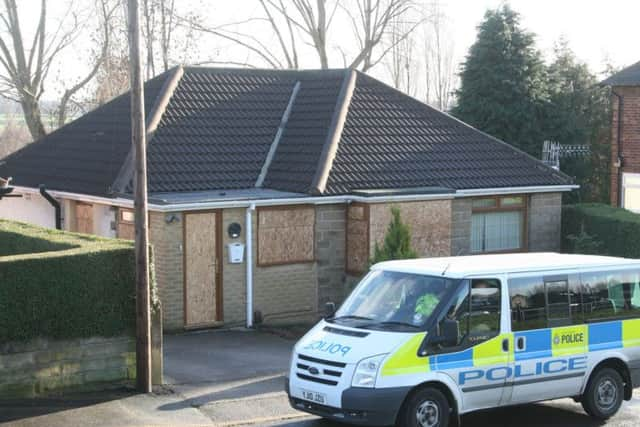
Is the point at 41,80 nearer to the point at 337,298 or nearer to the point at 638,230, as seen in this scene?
the point at 337,298

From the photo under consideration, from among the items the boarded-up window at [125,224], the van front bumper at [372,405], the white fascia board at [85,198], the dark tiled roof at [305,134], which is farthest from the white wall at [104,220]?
the van front bumper at [372,405]

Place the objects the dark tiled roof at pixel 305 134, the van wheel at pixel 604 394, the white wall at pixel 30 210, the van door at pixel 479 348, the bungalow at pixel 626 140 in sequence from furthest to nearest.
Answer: the bungalow at pixel 626 140 < the white wall at pixel 30 210 < the dark tiled roof at pixel 305 134 < the van wheel at pixel 604 394 < the van door at pixel 479 348

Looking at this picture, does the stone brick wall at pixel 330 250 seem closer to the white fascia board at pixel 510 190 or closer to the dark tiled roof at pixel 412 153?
the dark tiled roof at pixel 412 153


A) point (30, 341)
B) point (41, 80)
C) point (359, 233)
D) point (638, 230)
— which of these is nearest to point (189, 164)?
point (359, 233)

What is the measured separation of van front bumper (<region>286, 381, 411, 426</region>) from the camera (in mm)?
11180

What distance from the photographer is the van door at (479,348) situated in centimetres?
1177

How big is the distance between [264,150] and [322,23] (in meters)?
21.1

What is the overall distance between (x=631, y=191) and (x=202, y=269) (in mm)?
16041

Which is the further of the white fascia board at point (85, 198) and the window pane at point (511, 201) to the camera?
the window pane at point (511, 201)

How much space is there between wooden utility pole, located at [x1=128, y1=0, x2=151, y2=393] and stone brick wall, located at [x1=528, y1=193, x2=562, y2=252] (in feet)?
41.4

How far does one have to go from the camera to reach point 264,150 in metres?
22.9

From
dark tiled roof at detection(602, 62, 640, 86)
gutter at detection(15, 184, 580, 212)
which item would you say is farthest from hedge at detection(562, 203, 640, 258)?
dark tiled roof at detection(602, 62, 640, 86)

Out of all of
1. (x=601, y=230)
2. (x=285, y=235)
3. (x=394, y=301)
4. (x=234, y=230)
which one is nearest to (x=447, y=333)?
(x=394, y=301)

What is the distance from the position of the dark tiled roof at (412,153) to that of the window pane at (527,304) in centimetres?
882
